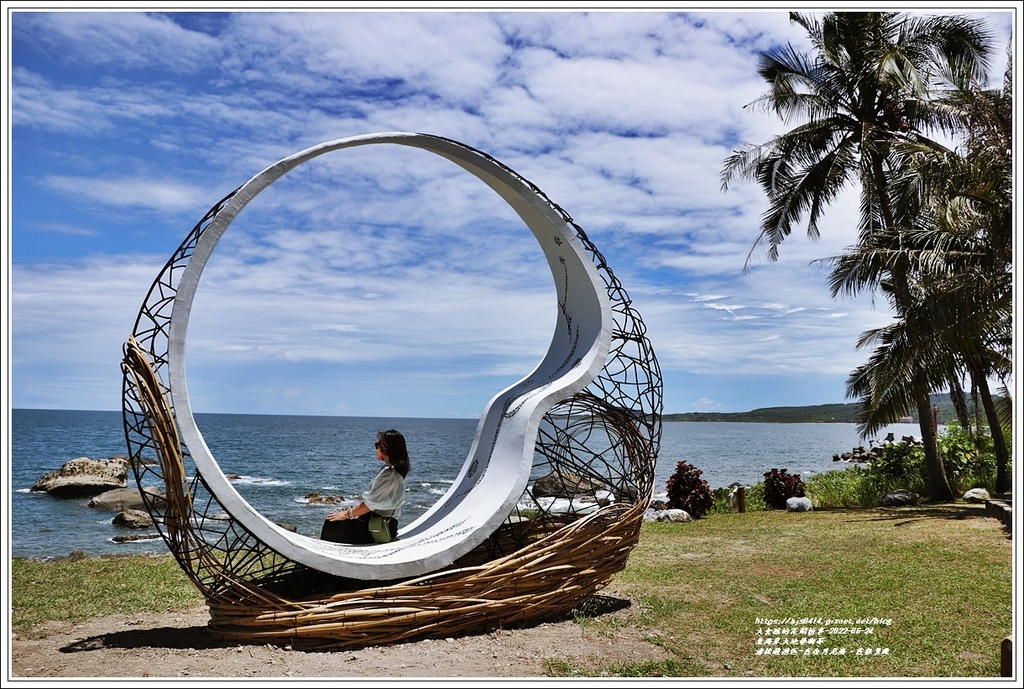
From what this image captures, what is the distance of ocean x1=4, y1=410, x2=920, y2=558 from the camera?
1744 centimetres

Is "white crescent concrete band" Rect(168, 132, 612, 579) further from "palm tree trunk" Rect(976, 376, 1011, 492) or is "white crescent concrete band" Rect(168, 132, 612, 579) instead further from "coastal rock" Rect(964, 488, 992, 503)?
"coastal rock" Rect(964, 488, 992, 503)

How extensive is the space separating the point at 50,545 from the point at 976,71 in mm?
19430

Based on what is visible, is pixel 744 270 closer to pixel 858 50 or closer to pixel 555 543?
pixel 858 50

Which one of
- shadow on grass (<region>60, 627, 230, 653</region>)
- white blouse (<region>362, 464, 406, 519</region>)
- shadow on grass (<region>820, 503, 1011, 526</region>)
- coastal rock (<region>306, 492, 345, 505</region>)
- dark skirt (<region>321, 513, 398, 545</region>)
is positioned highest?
white blouse (<region>362, 464, 406, 519</region>)

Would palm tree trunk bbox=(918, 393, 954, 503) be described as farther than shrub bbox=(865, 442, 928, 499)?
No

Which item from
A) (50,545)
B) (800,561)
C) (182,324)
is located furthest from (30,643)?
(50,545)

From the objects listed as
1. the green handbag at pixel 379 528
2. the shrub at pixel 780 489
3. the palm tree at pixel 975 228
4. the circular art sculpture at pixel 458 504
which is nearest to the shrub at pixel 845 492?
the shrub at pixel 780 489

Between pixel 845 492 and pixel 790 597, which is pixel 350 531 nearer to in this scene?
pixel 790 597

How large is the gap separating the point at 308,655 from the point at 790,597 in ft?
14.4

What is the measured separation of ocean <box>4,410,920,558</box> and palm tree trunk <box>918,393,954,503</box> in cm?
344

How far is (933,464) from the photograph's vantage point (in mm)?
14094

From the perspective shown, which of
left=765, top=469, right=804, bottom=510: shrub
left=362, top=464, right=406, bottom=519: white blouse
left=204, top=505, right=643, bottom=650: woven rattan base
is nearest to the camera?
left=204, top=505, right=643, bottom=650: woven rattan base

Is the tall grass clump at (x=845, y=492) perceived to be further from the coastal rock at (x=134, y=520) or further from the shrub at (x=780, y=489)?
the coastal rock at (x=134, y=520)

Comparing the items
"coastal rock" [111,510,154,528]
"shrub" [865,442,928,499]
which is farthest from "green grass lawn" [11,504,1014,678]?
"coastal rock" [111,510,154,528]
